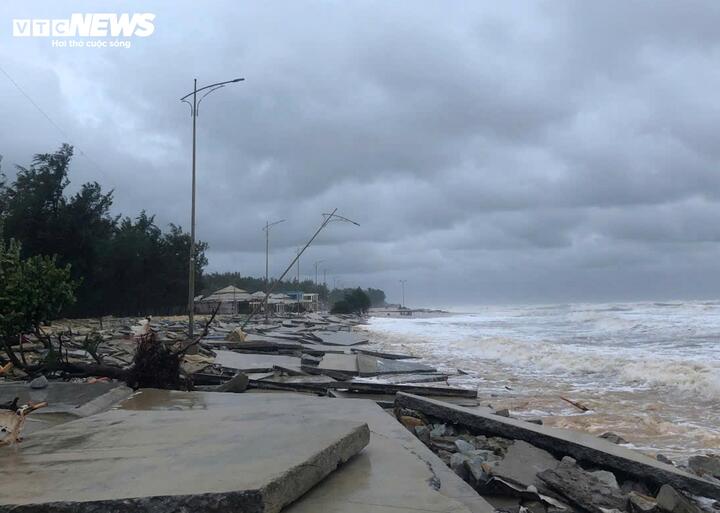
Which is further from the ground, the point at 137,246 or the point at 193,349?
the point at 137,246

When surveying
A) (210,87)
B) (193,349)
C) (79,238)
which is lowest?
(193,349)

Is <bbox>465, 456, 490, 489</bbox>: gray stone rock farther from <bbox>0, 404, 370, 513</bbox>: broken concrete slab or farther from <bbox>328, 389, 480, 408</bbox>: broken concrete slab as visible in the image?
<bbox>328, 389, 480, 408</bbox>: broken concrete slab

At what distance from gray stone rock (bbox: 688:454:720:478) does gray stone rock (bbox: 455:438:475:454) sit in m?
2.15

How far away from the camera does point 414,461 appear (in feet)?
13.9

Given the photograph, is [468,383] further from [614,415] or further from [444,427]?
[444,427]

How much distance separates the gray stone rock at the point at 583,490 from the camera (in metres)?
4.43

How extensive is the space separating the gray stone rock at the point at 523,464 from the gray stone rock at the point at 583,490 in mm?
142

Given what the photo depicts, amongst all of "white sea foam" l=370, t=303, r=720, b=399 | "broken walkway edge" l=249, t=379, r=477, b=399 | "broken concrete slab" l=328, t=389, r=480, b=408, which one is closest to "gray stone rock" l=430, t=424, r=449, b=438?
"broken concrete slab" l=328, t=389, r=480, b=408

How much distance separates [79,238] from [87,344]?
30.3m

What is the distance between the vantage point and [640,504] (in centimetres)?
438

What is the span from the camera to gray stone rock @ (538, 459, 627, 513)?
4430mm

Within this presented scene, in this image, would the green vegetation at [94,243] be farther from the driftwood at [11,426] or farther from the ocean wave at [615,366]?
the driftwood at [11,426]

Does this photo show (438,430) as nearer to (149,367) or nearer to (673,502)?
(673,502)

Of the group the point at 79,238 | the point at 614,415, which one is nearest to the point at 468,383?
the point at 614,415
